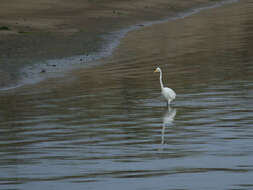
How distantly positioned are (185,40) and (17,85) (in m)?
13.8

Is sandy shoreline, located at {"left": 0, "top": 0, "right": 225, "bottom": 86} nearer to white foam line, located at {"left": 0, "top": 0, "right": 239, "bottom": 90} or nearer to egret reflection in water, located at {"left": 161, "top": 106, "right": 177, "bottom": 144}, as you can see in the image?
white foam line, located at {"left": 0, "top": 0, "right": 239, "bottom": 90}

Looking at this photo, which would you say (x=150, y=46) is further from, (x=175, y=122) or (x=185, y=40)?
(x=175, y=122)

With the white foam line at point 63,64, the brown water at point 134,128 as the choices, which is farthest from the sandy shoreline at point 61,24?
the brown water at point 134,128

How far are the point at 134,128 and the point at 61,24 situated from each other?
26685 mm

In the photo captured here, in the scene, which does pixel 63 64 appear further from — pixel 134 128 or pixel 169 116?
pixel 134 128

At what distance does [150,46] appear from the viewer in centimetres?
3173

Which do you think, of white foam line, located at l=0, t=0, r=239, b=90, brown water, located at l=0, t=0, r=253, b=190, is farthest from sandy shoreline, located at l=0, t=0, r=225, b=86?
brown water, located at l=0, t=0, r=253, b=190

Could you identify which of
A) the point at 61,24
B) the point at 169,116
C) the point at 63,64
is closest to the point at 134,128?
the point at 169,116

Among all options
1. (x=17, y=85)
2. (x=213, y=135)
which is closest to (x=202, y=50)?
(x=17, y=85)

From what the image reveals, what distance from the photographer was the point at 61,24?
40062 mm

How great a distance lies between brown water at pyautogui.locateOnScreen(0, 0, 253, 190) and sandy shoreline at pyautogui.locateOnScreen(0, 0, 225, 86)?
3.34m

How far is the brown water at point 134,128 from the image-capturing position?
10.3m

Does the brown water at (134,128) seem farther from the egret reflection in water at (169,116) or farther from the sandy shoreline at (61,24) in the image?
the sandy shoreline at (61,24)

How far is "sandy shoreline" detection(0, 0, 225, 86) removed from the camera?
28.6 meters
